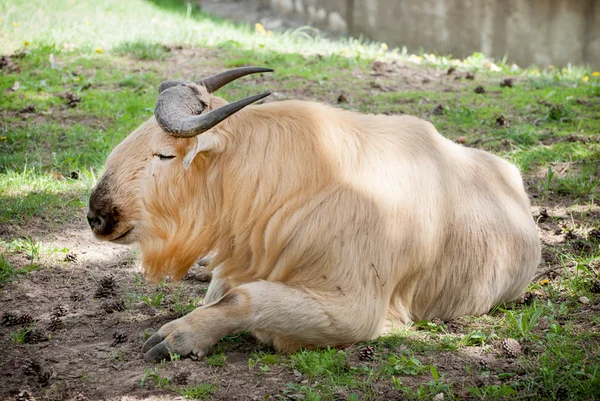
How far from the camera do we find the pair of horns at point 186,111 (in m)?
3.88

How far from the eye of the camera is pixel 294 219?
410cm

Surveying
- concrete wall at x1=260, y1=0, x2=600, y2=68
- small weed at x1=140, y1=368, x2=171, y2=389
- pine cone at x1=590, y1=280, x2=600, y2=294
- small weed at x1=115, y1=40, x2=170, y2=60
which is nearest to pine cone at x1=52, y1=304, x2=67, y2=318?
small weed at x1=140, y1=368, x2=171, y2=389

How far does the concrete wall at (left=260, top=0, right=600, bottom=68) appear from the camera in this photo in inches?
483

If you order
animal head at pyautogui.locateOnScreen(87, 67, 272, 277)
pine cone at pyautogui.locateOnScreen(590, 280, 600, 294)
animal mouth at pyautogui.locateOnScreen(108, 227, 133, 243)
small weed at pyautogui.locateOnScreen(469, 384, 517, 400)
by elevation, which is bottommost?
small weed at pyautogui.locateOnScreen(469, 384, 517, 400)

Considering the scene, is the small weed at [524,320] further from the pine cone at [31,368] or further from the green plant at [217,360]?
the pine cone at [31,368]

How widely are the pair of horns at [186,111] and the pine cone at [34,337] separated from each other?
1.42 m

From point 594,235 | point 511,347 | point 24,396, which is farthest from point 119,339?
point 594,235

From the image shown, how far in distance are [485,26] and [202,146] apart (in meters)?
10.3

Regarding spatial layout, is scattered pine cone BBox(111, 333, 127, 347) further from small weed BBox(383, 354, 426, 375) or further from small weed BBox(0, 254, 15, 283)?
small weed BBox(383, 354, 426, 375)

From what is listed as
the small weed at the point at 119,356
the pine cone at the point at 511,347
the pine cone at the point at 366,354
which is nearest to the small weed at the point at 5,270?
the small weed at the point at 119,356

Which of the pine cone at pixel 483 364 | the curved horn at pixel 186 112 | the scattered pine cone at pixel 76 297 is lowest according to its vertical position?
the scattered pine cone at pixel 76 297

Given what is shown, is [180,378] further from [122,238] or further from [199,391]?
[122,238]

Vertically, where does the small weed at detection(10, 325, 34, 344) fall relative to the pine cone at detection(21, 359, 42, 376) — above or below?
below

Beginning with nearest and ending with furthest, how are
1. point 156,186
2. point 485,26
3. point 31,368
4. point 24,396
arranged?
point 24,396
point 31,368
point 156,186
point 485,26
